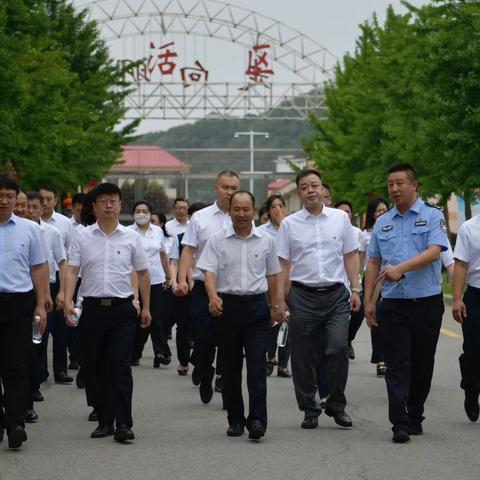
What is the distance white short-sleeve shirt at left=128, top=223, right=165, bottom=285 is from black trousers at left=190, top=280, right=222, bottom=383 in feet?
11.1

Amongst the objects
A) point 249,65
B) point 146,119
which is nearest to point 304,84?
point 249,65

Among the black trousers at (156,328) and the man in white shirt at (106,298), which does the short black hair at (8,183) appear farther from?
the black trousers at (156,328)

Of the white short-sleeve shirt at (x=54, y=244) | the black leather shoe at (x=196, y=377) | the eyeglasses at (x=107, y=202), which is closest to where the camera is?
the eyeglasses at (x=107, y=202)

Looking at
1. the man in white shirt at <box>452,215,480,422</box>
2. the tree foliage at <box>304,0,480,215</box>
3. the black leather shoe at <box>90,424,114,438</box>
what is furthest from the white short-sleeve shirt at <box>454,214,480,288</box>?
the tree foliage at <box>304,0,480,215</box>

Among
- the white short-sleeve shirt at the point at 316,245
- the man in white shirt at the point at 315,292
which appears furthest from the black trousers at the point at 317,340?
the white short-sleeve shirt at the point at 316,245

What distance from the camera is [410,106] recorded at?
139 feet

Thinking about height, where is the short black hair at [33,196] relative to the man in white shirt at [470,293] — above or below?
above

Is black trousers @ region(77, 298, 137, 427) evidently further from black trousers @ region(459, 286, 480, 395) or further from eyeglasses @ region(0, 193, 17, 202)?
black trousers @ region(459, 286, 480, 395)

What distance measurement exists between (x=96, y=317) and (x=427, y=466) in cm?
283

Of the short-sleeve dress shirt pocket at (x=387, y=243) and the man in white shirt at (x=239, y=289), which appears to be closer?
the short-sleeve dress shirt pocket at (x=387, y=243)

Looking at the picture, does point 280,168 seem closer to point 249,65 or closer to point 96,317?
point 249,65

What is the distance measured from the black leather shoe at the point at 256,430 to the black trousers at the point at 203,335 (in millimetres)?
2491

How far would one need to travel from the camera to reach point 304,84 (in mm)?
68750

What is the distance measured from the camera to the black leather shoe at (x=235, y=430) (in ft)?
33.0
